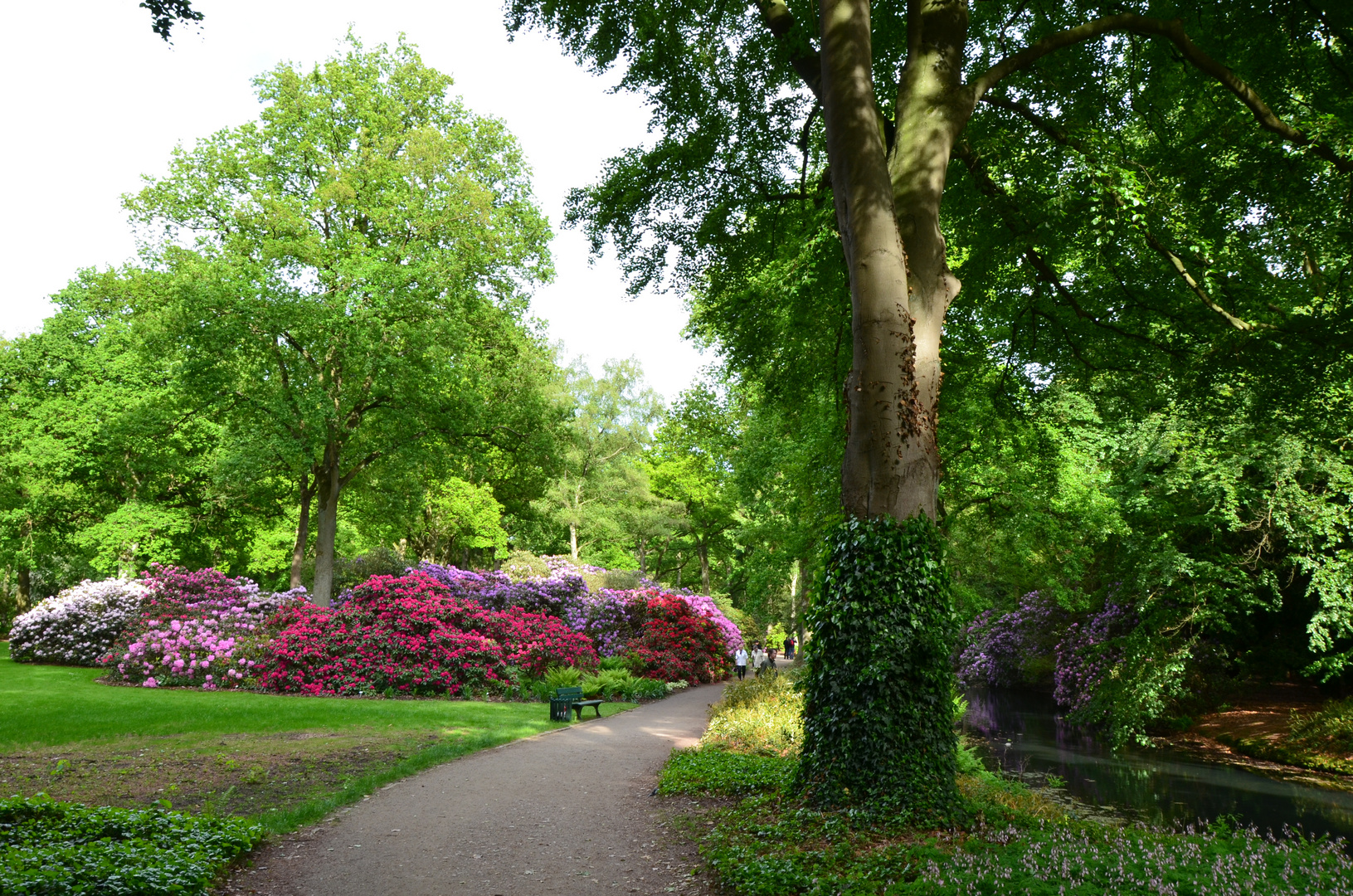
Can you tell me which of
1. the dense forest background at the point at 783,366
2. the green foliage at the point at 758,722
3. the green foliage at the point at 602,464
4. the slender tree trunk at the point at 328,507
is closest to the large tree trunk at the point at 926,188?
the dense forest background at the point at 783,366

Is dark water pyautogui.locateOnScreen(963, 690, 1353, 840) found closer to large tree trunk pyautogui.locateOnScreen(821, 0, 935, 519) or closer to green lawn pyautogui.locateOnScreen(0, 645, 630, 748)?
large tree trunk pyautogui.locateOnScreen(821, 0, 935, 519)

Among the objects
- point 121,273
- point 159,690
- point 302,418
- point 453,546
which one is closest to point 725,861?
point 159,690

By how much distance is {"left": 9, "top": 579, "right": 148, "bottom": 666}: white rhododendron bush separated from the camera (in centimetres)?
2069

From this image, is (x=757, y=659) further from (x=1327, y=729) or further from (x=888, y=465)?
(x=888, y=465)

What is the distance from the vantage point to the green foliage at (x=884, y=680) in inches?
260

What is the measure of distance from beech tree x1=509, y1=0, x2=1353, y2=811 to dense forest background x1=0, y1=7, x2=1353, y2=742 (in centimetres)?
10

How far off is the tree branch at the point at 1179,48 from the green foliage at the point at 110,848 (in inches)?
368

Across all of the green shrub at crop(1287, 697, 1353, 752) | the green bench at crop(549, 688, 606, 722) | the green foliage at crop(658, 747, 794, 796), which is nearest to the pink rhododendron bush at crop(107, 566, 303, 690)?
the green bench at crop(549, 688, 606, 722)

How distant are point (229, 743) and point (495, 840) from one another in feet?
20.3

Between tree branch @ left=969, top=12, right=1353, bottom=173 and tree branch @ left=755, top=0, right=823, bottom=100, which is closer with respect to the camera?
tree branch @ left=969, top=12, right=1353, bottom=173

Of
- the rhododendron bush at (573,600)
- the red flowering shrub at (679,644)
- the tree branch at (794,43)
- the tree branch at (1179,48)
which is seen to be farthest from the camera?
the red flowering shrub at (679,644)

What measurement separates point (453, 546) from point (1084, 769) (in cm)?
3303

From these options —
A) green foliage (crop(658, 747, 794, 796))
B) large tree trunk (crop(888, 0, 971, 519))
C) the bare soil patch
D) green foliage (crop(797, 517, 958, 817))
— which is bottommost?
green foliage (crop(658, 747, 794, 796))

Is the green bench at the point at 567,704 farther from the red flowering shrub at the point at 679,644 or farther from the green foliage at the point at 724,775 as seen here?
the red flowering shrub at the point at 679,644
